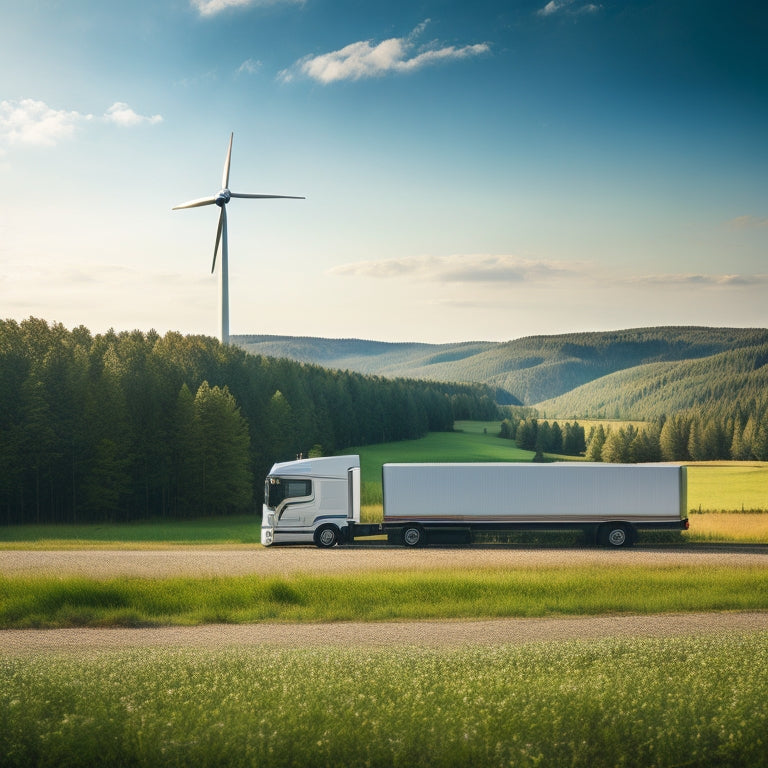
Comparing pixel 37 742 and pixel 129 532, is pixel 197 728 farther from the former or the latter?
pixel 129 532

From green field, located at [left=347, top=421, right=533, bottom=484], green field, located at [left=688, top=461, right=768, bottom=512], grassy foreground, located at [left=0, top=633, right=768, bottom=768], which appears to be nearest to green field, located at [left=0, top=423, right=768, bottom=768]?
grassy foreground, located at [left=0, top=633, right=768, bottom=768]

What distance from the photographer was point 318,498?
3569cm

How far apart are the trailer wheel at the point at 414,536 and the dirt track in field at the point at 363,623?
345cm

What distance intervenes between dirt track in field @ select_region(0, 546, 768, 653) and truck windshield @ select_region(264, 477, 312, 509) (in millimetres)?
4261

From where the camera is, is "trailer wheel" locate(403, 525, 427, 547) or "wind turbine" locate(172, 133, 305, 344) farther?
"wind turbine" locate(172, 133, 305, 344)

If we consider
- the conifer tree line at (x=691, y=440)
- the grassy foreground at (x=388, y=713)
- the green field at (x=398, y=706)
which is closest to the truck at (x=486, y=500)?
the green field at (x=398, y=706)

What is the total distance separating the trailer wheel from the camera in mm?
35438

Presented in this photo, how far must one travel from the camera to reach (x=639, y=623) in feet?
62.7

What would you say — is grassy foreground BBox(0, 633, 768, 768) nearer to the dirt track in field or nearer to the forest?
the dirt track in field

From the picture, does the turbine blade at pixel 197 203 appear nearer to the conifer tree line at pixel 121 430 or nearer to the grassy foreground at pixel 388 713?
the conifer tree line at pixel 121 430

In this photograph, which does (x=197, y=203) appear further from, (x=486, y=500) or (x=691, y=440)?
(x=691, y=440)

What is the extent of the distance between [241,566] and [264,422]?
2311 inches

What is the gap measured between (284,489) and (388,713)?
1035 inches

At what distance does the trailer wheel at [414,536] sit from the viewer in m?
A: 35.4
